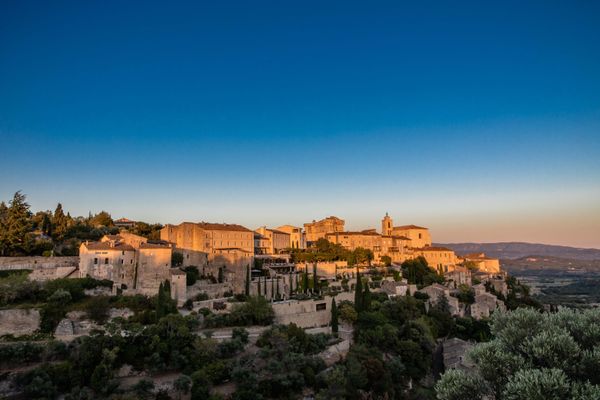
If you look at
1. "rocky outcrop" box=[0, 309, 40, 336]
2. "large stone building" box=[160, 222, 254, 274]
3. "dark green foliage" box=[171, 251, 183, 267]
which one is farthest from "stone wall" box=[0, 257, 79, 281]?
"large stone building" box=[160, 222, 254, 274]

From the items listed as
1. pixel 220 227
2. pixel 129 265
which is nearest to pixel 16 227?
pixel 129 265

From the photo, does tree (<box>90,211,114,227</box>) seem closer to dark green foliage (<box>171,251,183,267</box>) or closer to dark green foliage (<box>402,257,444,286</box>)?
dark green foliage (<box>171,251,183,267</box>)

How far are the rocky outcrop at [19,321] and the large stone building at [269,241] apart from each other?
3303 cm

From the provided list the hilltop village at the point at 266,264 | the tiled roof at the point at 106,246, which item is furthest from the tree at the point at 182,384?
the tiled roof at the point at 106,246

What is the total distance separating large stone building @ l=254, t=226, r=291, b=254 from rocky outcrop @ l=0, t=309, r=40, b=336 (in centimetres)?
3303

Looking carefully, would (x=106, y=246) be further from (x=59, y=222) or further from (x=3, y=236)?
(x=59, y=222)

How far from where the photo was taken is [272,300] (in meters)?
41.8

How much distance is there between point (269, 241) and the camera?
61688mm

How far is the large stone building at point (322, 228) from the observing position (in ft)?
247

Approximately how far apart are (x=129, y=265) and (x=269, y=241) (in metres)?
28.2

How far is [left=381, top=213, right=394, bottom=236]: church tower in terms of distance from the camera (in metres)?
84.8

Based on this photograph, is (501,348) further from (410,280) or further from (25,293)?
(410,280)

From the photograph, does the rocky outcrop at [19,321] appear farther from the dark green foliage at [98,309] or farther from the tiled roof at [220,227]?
the tiled roof at [220,227]

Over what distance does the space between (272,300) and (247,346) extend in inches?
481
